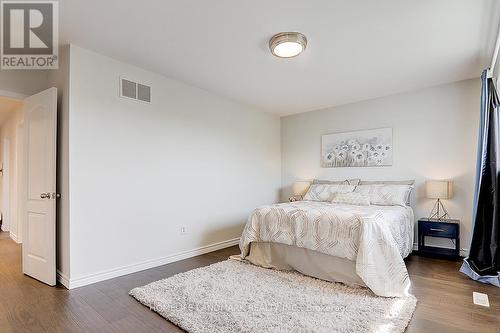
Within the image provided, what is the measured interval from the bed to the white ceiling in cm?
172

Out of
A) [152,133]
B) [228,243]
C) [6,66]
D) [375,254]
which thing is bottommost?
[228,243]

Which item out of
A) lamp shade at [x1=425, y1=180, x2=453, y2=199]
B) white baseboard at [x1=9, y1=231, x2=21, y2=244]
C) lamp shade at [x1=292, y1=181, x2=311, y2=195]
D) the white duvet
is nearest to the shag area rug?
the white duvet

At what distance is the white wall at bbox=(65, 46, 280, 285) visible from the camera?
279 centimetres

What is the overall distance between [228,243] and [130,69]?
286 cm

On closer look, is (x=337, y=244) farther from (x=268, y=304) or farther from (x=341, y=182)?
(x=341, y=182)

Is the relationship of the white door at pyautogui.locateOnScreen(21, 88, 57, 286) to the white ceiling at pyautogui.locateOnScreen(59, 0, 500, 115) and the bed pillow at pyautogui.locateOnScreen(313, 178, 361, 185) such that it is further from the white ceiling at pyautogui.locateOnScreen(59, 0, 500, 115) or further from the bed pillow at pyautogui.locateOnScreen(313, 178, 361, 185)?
the bed pillow at pyautogui.locateOnScreen(313, 178, 361, 185)

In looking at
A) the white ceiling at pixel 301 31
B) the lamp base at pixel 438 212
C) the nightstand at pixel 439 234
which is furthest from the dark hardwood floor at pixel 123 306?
the white ceiling at pixel 301 31

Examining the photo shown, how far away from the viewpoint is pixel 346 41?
2.66 meters

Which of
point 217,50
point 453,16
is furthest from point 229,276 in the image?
point 453,16

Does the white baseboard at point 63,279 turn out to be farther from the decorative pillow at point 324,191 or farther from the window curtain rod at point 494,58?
the window curtain rod at point 494,58

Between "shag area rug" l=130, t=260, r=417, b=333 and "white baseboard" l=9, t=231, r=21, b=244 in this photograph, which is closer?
"shag area rug" l=130, t=260, r=417, b=333

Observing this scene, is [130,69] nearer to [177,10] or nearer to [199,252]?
[177,10]

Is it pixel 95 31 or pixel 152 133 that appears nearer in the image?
pixel 95 31

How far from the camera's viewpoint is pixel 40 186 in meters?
2.92
